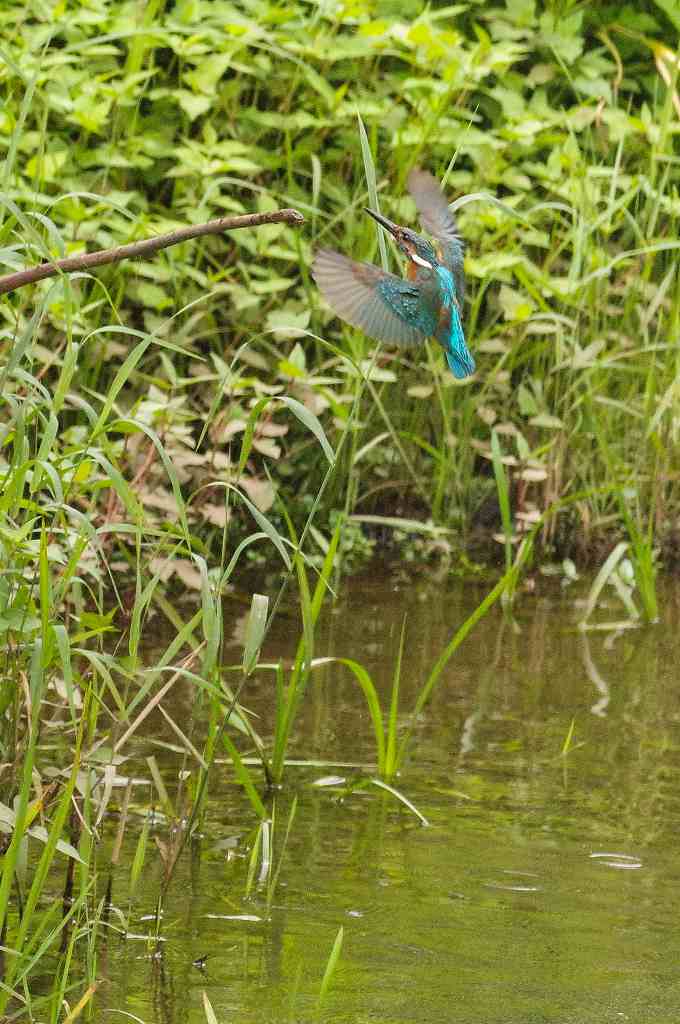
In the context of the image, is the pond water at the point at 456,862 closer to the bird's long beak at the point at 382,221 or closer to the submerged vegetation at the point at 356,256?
the submerged vegetation at the point at 356,256

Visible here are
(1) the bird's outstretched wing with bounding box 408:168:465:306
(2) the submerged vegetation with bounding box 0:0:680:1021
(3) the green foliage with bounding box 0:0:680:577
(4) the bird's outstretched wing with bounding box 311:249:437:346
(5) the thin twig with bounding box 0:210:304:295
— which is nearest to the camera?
(5) the thin twig with bounding box 0:210:304:295

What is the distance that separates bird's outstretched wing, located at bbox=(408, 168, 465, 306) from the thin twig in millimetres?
670

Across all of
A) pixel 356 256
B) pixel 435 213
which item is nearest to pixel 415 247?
pixel 435 213

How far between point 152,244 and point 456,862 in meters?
1.27

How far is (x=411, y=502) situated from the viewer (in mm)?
4566

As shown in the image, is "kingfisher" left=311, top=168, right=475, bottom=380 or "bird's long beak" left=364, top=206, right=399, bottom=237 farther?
"kingfisher" left=311, top=168, right=475, bottom=380

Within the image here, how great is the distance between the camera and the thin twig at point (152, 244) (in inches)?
64.2

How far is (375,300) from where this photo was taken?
85.0 inches

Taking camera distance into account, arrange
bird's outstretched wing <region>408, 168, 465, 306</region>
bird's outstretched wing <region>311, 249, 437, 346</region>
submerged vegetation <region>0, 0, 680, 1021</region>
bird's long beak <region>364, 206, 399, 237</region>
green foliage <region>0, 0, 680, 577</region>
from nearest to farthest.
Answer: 1. bird's long beak <region>364, 206, 399, 237</region>
2. bird's outstretched wing <region>311, 249, 437, 346</region>
3. bird's outstretched wing <region>408, 168, 465, 306</region>
4. submerged vegetation <region>0, 0, 680, 1021</region>
5. green foliage <region>0, 0, 680, 577</region>

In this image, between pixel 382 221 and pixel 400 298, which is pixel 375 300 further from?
pixel 382 221

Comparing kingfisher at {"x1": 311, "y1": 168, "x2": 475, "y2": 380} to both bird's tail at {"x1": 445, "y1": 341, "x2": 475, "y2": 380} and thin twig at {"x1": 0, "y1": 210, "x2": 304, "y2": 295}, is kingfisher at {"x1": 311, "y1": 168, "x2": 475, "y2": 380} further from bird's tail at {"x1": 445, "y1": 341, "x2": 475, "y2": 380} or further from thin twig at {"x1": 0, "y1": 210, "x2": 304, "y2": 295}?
thin twig at {"x1": 0, "y1": 210, "x2": 304, "y2": 295}

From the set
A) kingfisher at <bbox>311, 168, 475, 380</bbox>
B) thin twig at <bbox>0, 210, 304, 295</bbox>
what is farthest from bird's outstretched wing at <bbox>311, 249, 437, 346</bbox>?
thin twig at <bbox>0, 210, 304, 295</bbox>

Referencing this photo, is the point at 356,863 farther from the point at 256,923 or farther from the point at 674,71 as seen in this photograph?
the point at 674,71

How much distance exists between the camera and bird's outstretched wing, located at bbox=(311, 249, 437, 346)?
2.15 meters
